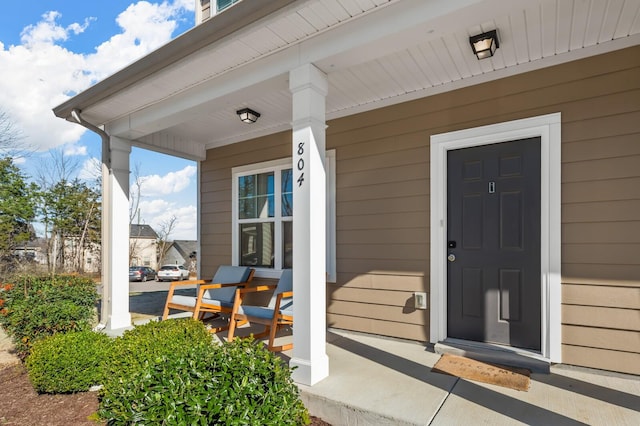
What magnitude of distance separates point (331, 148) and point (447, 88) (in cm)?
134

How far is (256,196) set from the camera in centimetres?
485

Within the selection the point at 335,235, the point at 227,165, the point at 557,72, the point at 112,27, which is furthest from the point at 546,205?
the point at 112,27

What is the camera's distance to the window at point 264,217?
452 cm

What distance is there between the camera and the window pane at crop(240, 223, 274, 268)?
4660mm

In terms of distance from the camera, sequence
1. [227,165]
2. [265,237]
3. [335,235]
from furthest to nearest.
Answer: [227,165] < [265,237] < [335,235]

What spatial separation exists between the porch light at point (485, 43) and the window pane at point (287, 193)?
8.44 feet

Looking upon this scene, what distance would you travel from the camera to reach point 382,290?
3.61 metres

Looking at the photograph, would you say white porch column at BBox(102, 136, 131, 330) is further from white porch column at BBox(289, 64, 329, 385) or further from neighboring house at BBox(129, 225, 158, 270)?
neighboring house at BBox(129, 225, 158, 270)

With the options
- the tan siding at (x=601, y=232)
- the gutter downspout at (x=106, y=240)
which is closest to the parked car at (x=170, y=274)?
the gutter downspout at (x=106, y=240)

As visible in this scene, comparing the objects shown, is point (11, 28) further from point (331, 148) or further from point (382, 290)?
point (382, 290)

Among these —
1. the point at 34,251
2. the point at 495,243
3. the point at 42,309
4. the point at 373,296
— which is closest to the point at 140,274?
the point at 34,251

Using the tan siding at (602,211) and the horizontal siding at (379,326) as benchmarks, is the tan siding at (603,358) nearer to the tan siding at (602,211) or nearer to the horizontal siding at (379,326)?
the tan siding at (602,211)

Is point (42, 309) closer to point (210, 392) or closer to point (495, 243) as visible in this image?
point (210, 392)

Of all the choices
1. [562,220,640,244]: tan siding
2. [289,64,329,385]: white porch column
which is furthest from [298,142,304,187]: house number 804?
[562,220,640,244]: tan siding
